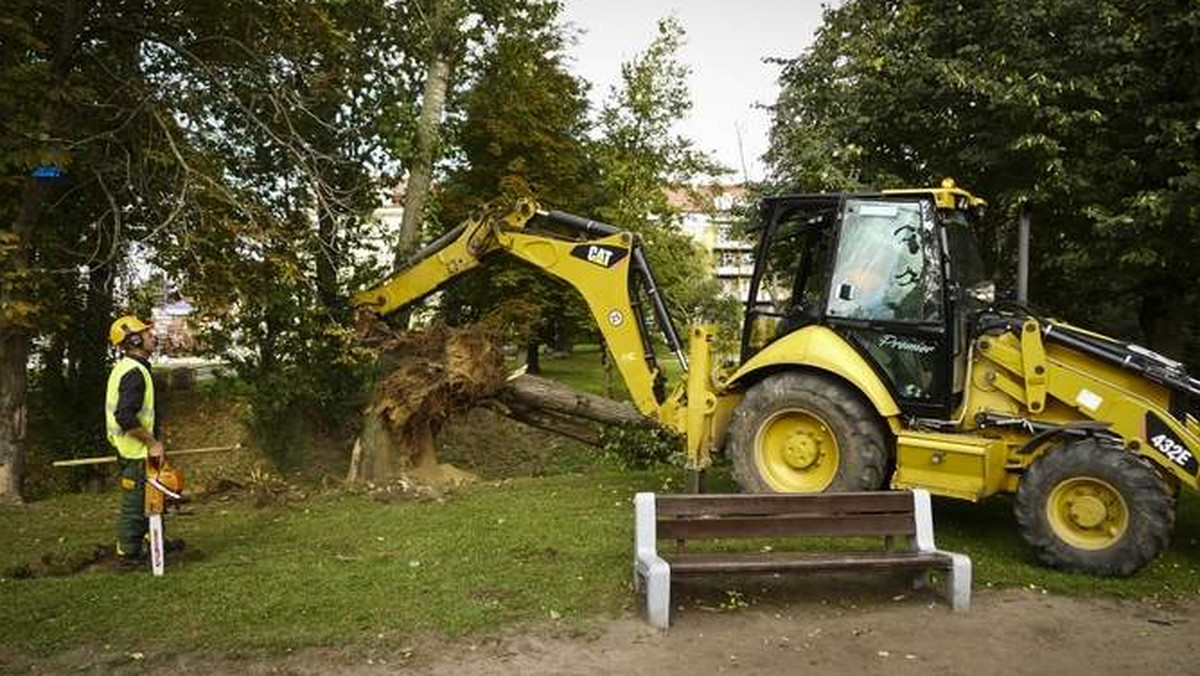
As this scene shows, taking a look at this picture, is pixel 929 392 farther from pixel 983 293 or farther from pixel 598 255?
pixel 598 255

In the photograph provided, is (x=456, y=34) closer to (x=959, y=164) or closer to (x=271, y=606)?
(x=959, y=164)

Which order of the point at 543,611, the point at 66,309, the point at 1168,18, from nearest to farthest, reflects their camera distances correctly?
the point at 543,611 → the point at 1168,18 → the point at 66,309

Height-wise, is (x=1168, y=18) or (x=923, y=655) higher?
(x=1168, y=18)

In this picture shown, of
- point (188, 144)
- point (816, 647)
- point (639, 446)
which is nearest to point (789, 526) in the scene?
point (816, 647)

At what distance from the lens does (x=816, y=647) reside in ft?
18.0

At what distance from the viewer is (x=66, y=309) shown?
1373 cm

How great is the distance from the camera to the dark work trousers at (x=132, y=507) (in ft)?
23.0

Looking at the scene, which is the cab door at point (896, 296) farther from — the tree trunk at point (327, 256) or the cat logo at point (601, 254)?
the tree trunk at point (327, 256)

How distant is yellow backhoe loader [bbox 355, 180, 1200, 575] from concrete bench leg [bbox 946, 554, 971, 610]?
1044 mm

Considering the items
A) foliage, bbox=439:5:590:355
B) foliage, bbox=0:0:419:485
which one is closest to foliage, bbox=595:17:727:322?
foliage, bbox=439:5:590:355

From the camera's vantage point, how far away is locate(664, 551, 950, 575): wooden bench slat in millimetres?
5922

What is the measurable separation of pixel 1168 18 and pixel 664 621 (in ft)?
32.0

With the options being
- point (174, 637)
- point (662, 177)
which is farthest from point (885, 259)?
point (662, 177)

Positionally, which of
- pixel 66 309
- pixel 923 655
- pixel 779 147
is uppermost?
pixel 779 147
